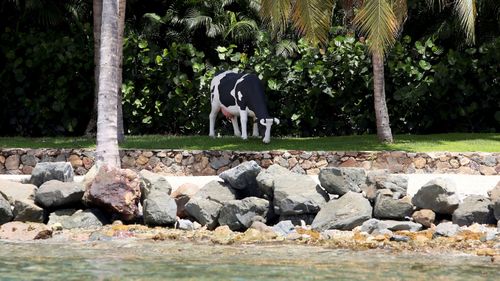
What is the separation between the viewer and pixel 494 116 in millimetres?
25766

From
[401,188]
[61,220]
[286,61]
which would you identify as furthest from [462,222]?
[286,61]

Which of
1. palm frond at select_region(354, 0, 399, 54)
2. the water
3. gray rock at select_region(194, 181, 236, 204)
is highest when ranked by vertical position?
palm frond at select_region(354, 0, 399, 54)

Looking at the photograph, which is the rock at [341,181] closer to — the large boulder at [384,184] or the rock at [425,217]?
the large boulder at [384,184]

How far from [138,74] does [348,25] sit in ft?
20.5

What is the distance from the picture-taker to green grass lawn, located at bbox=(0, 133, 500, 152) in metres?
22.1

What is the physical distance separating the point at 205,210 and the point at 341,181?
2.38 metres

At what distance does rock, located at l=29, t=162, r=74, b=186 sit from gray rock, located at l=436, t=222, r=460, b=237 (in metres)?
6.74

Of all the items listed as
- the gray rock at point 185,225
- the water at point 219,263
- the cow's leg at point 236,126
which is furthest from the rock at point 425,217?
the cow's leg at point 236,126

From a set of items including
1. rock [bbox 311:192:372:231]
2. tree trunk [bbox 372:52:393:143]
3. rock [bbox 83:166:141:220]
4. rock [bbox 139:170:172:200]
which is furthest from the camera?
tree trunk [bbox 372:52:393:143]

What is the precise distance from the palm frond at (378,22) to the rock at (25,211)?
7798 mm

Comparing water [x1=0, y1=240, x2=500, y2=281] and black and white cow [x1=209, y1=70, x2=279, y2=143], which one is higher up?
black and white cow [x1=209, y1=70, x2=279, y2=143]

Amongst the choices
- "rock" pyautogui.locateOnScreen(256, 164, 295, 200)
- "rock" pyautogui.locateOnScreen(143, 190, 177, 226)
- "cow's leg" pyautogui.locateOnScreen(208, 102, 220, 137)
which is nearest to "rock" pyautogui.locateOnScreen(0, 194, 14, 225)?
"rock" pyautogui.locateOnScreen(143, 190, 177, 226)

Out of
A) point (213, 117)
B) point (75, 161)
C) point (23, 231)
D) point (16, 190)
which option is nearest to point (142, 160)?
point (75, 161)

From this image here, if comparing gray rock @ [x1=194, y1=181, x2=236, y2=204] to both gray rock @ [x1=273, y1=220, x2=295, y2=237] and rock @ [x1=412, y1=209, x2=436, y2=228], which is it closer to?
gray rock @ [x1=273, y1=220, x2=295, y2=237]
